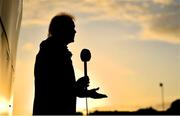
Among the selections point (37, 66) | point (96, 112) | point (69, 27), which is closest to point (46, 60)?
point (37, 66)

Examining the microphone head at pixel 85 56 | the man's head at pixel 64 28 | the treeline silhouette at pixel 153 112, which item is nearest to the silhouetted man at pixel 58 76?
the man's head at pixel 64 28

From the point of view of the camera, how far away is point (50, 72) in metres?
2.75

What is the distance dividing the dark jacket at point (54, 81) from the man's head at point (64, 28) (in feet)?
0.22

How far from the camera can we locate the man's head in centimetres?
284

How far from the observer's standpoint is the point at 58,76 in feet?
8.93

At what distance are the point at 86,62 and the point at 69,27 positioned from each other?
0.57 meters

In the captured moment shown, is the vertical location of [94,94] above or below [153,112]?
above

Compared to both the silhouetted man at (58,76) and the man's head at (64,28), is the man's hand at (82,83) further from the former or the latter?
the man's head at (64,28)

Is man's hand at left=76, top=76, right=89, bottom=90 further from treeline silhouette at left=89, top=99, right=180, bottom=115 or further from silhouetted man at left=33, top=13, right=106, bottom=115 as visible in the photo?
treeline silhouette at left=89, top=99, right=180, bottom=115

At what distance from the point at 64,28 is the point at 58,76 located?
392 mm

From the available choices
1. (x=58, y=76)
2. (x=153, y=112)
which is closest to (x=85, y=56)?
(x=58, y=76)

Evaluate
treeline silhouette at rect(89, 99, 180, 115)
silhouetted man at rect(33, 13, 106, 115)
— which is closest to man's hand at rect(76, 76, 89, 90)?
silhouetted man at rect(33, 13, 106, 115)

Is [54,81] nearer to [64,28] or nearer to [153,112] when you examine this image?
[64,28]

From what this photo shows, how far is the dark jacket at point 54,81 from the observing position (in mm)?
2660
